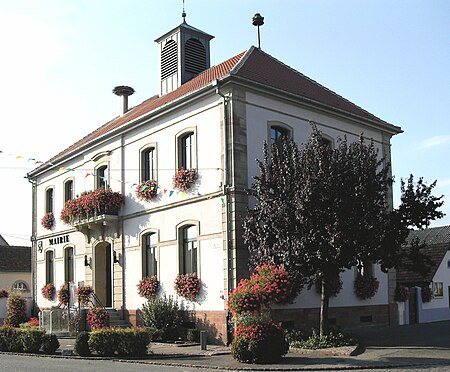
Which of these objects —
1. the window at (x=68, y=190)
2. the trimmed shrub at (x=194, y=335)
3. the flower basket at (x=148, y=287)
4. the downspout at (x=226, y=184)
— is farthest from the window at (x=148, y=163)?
the window at (x=68, y=190)

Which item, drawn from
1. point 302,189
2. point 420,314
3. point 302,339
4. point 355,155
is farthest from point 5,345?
point 420,314

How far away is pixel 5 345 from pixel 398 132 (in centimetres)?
1587

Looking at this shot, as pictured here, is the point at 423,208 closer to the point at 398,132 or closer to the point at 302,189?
the point at 302,189

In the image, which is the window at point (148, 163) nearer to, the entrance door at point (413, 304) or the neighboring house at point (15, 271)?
the entrance door at point (413, 304)

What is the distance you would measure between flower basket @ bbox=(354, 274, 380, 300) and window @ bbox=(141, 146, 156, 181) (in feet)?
26.2

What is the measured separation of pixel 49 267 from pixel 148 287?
977cm

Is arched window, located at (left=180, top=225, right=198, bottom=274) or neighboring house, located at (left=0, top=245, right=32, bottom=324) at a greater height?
arched window, located at (left=180, top=225, right=198, bottom=274)

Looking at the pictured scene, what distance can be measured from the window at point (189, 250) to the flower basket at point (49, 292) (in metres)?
10.3

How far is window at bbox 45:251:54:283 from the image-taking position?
28864mm

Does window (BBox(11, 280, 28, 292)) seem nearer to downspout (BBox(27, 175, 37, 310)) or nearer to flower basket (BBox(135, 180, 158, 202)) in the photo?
downspout (BBox(27, 175, 37, 310))

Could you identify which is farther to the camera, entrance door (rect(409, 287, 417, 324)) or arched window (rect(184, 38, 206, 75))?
arched window (rect(184, 38, 206, 75))

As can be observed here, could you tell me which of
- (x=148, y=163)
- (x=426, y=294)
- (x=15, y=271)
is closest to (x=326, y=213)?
(x=148, y=163)

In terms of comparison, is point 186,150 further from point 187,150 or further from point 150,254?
point 150,254

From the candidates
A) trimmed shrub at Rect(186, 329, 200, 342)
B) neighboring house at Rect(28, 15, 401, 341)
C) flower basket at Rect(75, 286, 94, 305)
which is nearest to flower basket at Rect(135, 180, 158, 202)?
neighboring house at Rect(28, 15, 401, 341)
